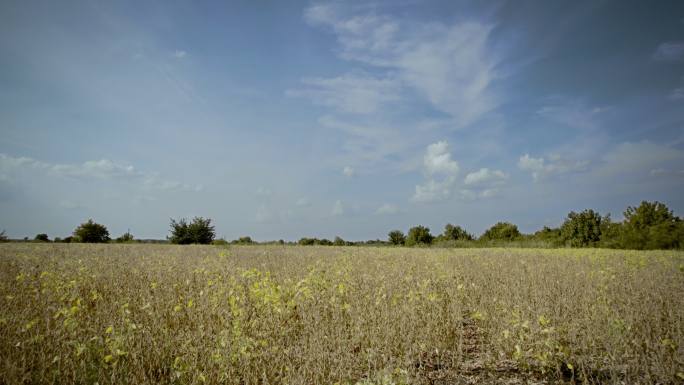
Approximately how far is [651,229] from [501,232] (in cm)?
1997

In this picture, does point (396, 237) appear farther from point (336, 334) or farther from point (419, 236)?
point (336, 334)

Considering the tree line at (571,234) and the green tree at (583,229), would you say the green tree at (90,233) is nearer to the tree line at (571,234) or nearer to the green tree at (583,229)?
the tree line at (571,234)

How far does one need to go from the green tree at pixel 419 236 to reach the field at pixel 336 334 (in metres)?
30.8

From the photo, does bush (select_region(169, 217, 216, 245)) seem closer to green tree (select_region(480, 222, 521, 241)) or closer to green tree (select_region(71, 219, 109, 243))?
green tree (select_region(71, 219, 109, 243))

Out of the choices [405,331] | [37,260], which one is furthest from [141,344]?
[37,260]

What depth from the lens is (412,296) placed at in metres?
5.54

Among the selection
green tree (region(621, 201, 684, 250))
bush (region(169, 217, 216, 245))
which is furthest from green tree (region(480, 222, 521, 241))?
bush (region(169, 217, 216, 245))

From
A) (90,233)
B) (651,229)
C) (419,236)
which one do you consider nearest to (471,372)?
(651,229)

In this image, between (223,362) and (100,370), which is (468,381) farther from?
(100,370)

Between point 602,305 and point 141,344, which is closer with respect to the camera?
point 141,344

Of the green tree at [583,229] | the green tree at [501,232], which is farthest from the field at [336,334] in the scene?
the green tree at [501,232]

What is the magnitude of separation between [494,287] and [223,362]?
19.8 feet

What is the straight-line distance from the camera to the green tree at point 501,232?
135 feet

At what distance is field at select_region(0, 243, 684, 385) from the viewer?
11.1 ft
